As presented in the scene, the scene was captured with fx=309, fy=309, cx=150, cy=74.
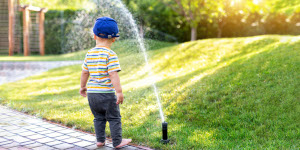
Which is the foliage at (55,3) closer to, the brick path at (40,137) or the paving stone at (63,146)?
the brick path at (40,137)

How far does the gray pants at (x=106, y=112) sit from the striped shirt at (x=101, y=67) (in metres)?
0.07

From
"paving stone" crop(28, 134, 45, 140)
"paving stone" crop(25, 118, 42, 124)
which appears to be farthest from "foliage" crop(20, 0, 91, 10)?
"paving stone" crop(28, 134, 45, 140)

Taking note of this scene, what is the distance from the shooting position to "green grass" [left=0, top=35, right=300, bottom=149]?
4.12 m

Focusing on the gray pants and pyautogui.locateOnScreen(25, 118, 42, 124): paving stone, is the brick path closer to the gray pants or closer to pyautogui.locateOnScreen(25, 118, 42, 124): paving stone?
pyautogui.locateOnScreen(25, 118, 42, 124): paving stone

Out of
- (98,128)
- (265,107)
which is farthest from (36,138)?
(265,107)

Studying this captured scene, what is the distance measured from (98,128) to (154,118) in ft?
4.98

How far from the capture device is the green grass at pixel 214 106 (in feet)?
13.5

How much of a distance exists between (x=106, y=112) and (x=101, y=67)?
0.53m

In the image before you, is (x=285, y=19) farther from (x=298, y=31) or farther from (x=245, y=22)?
(x=245, y=22)

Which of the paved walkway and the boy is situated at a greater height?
the boy

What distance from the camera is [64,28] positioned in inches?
902

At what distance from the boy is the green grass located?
2.25ft

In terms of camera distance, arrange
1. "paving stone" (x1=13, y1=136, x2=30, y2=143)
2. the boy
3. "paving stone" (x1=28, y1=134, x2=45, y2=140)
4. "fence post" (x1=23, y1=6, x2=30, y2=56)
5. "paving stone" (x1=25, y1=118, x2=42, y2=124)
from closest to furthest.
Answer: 1. the boy
2. "paving stone" (x1=13, y1=136, x2=30, y2=143)
3. "paving stone" (x1=28, y1=134, x2=45, y2=140)
4. "paving stone" (x1=25, y1=118, x2=42, y2=124)
5. "fence post" (x1=23, y1=6, x2=30, y2=56)

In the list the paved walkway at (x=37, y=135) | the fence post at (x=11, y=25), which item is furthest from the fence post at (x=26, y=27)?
the paved walkway at (x=37, y=135)
